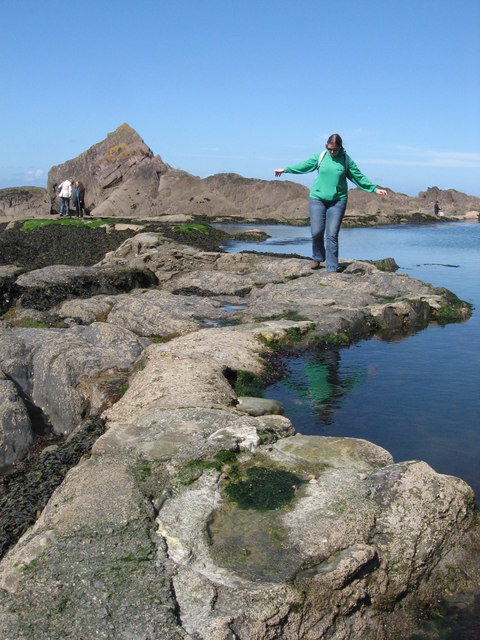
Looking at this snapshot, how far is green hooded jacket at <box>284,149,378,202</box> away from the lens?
12539 millimetres

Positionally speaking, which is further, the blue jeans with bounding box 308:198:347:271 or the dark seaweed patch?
the blue jeans with bounding box 308:198:347:271

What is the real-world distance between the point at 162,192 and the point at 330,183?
97.0ft

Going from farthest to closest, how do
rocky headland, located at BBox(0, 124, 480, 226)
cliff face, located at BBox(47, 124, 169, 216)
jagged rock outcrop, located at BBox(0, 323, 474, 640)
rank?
cliff face, located at BBox(47, 124, 169, 216)
rocky headland, located at BBox(0, 124, 480, 226)
jagged rock outcrop, located at BBox(0, 323, 474, 640)

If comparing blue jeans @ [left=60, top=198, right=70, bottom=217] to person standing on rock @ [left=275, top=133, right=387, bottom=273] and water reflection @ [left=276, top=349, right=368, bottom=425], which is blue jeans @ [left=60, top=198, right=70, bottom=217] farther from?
water reflection @ [left=276, top=349, right=368, bottom=425]

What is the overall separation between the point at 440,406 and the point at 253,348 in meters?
2.72

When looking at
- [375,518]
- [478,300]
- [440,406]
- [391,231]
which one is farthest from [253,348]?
[391,231]

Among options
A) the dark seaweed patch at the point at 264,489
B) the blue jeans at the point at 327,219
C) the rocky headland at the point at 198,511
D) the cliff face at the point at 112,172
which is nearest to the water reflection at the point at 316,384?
the rocky headland at the point at 198,511

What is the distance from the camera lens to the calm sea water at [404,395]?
21.8 ft

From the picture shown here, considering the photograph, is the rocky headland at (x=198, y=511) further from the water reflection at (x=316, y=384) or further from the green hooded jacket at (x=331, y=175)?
the green hooded jacket at (x=331, y=175)

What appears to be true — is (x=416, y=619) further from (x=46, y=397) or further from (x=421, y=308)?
(x=421, y=308)

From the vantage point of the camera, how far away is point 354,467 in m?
5.21

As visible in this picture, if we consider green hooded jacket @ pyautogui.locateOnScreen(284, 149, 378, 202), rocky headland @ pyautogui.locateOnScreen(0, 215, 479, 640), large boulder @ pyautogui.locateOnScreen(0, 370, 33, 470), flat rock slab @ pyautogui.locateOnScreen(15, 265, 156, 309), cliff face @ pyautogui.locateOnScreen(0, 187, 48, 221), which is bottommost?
large boulder @ pyautogui.locateOnScreen(0, 370, 33, 470)

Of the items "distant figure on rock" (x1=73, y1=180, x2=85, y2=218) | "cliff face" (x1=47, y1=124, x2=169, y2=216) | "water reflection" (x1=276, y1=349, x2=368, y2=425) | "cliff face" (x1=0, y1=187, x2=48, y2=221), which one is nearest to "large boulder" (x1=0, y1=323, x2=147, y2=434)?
"water reflection" (x1=276, y1=349, x2=368, y2=425)

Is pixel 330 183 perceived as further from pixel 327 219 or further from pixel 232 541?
pixel 232 541
